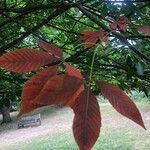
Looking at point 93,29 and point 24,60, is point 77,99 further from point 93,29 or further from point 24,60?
point 93,29

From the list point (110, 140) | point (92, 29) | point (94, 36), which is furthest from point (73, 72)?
point (110, 140)

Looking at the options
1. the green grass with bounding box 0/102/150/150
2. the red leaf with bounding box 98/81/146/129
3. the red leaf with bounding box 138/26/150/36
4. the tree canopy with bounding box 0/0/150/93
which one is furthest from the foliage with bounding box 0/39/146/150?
the green grass with bounding box 0/102/150/150

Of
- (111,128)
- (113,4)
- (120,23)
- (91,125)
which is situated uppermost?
(113,4)

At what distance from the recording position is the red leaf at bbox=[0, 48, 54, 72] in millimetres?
448

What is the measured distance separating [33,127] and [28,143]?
3.39 metres

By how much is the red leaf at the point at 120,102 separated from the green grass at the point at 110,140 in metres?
12.3

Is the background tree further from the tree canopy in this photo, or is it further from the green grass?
the green grass

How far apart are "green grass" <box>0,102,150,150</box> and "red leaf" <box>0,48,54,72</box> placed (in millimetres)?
12288

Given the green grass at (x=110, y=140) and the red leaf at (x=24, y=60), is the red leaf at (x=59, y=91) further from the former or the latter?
the green grass at (x=110, y=140)

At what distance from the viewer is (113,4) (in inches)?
69.2

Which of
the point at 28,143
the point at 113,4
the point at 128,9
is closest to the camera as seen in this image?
the point at 128,9

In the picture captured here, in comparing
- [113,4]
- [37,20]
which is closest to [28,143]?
[37,20]

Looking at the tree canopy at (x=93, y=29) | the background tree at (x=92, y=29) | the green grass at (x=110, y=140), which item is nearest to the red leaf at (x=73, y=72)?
the tree canopy at (x=93, y=29)

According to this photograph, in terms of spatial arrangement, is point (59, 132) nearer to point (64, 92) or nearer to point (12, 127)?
point (12, 127)
